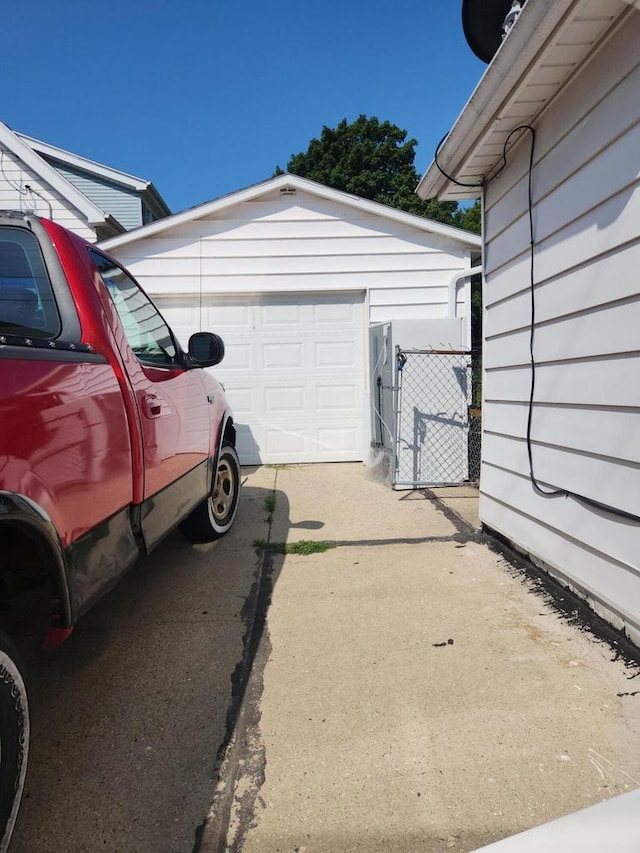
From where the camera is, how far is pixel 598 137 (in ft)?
8.86

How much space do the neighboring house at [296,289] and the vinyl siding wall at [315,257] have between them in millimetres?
13

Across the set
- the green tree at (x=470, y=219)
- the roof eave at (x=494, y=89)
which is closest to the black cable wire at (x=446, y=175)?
the roof eave at (x=494, y=89)

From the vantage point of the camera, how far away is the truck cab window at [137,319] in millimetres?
2730

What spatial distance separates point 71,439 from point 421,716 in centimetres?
170

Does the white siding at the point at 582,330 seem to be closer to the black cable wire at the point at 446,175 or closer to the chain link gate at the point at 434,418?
the black cable wire at the point at 446,175

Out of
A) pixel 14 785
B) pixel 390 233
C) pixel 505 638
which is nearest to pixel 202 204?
pixel 390 233

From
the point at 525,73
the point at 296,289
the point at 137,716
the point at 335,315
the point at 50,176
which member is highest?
the point at 50,176

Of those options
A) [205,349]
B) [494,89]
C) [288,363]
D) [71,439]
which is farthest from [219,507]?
[494,89]

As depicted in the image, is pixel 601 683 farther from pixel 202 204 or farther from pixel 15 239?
pixel 202 204

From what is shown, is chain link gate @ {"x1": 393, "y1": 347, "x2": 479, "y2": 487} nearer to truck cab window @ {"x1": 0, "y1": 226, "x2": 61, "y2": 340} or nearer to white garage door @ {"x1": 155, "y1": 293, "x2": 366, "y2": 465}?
white garage door @ {"x1": 155, "y1": 293, "x2": 366, "y2": 465}

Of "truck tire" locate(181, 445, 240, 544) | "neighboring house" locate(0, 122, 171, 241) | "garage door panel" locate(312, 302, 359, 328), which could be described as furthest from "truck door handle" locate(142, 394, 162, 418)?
"neighboring house" locate(0, 122, 171, 241)

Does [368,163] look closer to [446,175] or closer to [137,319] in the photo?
[446,175]

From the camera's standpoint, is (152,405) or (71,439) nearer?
(71,439)

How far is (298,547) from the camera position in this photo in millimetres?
4176
